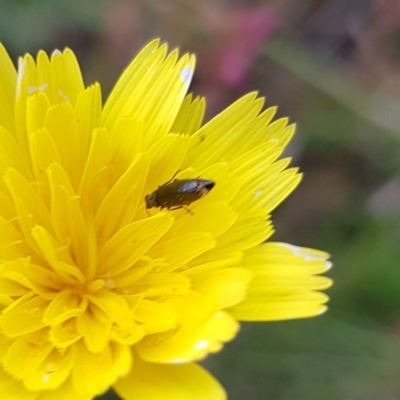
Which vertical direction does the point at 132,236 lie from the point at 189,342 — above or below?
above

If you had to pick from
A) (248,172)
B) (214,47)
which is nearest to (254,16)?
(214,47)

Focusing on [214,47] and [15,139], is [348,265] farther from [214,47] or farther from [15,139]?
[15,139]

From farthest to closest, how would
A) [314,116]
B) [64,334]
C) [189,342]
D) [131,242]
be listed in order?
[314,116] → [131,242] → [64,334] → [189,342]

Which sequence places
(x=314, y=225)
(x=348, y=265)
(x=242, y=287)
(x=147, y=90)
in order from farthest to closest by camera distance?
(x=314, y=225)
(x=348, y=265)
(x=147, y=90)
(x=242, y=287)

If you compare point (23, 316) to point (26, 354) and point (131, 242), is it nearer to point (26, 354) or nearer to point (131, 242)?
point (26, 354)

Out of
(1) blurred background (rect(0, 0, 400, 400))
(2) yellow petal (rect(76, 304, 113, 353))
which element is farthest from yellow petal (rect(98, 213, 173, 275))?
(1) blurred background (rect(0, 0, 400, 400))

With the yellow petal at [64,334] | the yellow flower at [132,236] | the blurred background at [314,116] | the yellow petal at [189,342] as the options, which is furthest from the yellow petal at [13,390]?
the blurred background at [314,116]

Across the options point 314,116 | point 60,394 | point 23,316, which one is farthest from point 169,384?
point 314,116

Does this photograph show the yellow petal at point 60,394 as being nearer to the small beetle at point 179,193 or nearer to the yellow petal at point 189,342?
the yellow petal at point 189,342
